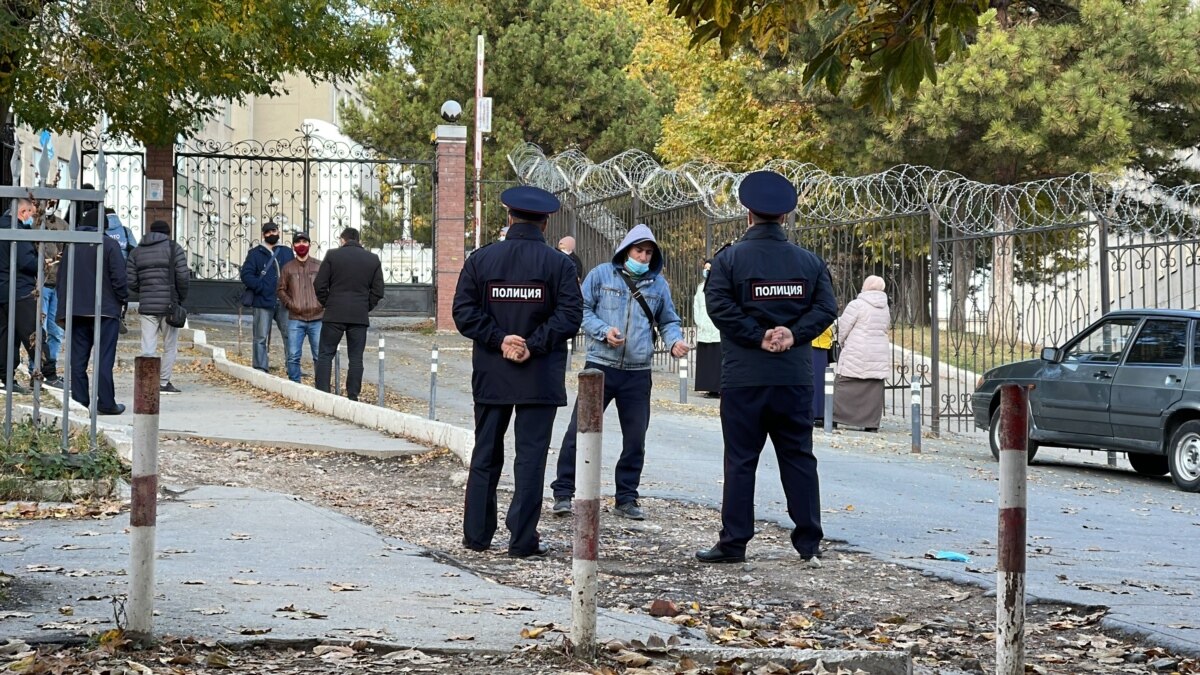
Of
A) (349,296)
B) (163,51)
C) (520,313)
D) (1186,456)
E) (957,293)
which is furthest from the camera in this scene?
(163,51)

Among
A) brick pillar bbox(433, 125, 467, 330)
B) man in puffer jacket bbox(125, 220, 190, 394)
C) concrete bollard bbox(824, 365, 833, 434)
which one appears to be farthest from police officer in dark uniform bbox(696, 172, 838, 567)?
brick pillar bbox(433, 125, 467, 330)

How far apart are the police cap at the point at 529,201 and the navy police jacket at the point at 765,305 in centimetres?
99

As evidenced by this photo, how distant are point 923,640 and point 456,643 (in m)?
1.97

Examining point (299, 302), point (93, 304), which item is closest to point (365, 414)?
point (93, 304)

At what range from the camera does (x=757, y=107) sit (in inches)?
1507

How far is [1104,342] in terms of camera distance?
49.2 ft

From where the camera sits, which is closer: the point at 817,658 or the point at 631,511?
the point at 817,658

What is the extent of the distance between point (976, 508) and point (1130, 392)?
371 cm

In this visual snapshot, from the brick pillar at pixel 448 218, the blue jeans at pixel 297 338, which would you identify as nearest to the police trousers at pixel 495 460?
the blue jeans at pixel 297 338

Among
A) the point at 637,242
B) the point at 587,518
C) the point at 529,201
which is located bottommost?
the point at 587,518

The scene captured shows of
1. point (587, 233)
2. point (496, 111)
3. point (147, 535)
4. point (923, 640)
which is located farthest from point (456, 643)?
point (496, 111)

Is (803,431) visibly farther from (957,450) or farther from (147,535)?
(957,450)

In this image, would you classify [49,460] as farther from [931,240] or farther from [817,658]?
[931,240]

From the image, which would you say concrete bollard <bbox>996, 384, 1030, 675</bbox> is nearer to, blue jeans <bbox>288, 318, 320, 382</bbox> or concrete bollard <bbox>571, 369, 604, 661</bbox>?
concrete bollard <bbox>571, 369, 604, 661</bbox>
